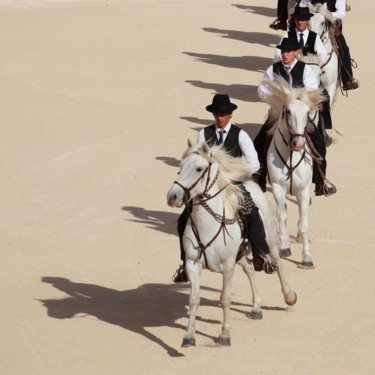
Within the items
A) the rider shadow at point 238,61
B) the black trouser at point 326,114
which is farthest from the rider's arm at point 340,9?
the rider shadow at point 238,61

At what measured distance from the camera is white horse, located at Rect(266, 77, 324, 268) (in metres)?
17.0

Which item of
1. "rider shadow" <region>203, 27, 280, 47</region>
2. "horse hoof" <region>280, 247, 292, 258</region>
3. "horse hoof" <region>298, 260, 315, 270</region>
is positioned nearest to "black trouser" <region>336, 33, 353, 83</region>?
"horse hoof" <region>280, 247, 292, 258</region>

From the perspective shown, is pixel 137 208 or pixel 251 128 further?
pixel 251 128

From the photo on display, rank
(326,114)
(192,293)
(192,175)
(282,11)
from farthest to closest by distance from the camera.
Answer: (282,11) < (326,114) < (192,293) < (192,175)

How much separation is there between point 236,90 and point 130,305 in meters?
12.8

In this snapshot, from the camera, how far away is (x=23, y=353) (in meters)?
15.0

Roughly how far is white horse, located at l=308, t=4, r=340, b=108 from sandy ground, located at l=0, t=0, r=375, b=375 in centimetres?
137

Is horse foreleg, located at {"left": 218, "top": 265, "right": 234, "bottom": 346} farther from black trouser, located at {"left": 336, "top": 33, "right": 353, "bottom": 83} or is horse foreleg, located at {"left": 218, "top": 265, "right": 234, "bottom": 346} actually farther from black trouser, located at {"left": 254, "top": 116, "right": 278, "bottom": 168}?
black trouser, located at {"left": 336, "top": 33, "right": 353, "bottom": 83}

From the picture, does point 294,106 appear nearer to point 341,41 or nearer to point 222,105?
point 222,105

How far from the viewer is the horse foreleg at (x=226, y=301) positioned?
1476 cm

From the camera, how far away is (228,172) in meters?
14.5

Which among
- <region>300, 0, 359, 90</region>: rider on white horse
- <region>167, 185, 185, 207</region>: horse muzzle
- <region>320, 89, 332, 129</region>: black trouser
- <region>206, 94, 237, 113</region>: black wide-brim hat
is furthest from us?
<region>300, 0, 359, 90</region>: rider on white horse

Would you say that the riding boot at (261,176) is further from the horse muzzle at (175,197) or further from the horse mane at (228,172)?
the horse muzzle at (175,197)

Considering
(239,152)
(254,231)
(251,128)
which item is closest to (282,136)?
(239,152)
